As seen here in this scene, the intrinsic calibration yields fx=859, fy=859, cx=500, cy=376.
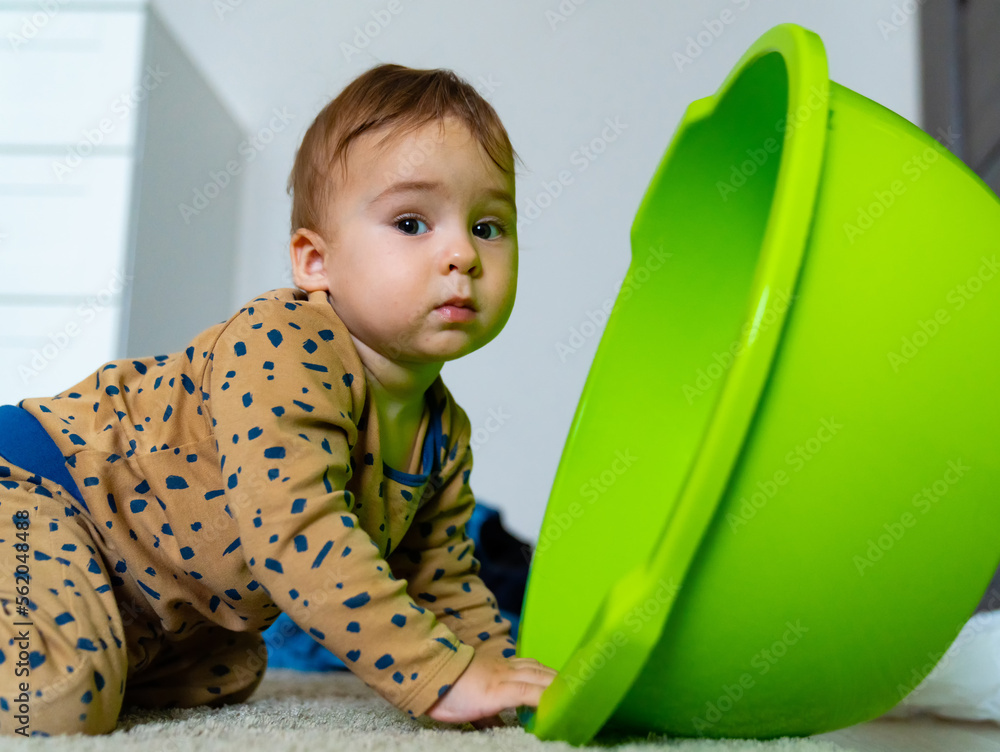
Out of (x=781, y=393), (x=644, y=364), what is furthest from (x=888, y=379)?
(x=644, y=364)

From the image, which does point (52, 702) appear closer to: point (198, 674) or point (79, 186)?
point (198, 674)

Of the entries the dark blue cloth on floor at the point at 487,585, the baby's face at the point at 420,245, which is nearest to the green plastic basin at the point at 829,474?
the baby's face at the point at 420,245

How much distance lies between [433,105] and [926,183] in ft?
1.31

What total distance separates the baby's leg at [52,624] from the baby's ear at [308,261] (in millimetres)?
277

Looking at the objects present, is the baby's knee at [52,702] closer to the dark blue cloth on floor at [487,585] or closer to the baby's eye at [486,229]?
the baby's eye at [486,229]

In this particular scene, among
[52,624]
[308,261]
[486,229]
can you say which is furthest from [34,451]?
[486,229]

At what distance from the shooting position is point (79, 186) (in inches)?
53.9

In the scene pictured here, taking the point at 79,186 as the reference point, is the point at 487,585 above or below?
below

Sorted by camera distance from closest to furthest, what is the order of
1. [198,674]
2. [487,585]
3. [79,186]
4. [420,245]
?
[420,245]
[198,674]
[487,585]
[79,186]

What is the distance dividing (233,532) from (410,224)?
0.29 metres

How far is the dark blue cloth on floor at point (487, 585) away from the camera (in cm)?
126

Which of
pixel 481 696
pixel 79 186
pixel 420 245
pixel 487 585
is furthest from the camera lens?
pixel 79 186

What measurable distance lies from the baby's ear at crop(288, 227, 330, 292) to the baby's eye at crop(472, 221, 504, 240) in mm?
140

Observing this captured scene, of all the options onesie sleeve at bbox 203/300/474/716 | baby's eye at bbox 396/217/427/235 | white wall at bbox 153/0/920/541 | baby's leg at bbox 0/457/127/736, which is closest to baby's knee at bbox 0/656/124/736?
baby's leg at bbox 0/457/127/736
